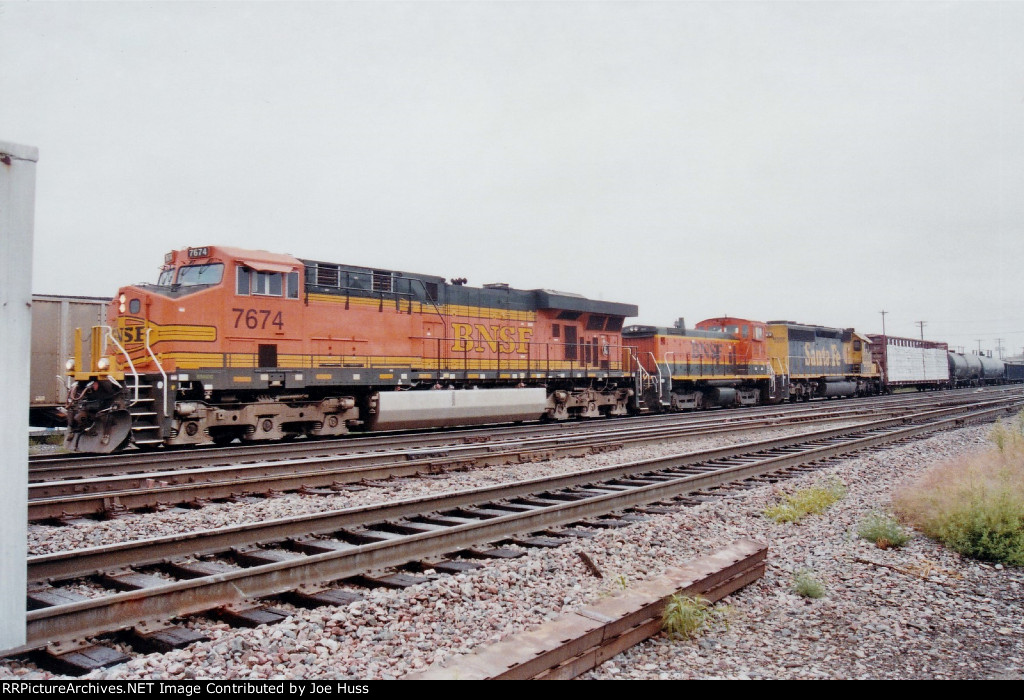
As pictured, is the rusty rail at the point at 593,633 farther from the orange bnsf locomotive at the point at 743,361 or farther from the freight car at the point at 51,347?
the orange bnsf locomotive at the point at 743,361

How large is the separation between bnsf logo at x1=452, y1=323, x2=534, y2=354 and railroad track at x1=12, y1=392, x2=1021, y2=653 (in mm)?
8137

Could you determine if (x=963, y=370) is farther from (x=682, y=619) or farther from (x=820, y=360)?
(x=682, y=619)

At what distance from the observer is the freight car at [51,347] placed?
574 inches

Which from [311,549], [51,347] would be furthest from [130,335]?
[311,549]

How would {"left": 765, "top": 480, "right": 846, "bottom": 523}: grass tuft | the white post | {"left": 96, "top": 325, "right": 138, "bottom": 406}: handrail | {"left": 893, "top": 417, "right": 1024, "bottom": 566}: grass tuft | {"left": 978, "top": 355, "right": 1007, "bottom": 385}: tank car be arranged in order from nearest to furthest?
the white post → {"left": 893, "top": 417, "right": 1024, "bottom": 566}: grass tuft → {"left": 765, "top": 480, "right": 846, "bottom": 523}: grass tuft → {"left": 96, "top": 325, "right": 138, "bottom": 406}: handrail → {"left": 978, "top": 355, "right": 1007, "bottom": 385}: tank car

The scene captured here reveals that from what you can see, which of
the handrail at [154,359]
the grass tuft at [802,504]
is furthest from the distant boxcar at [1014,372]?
the handrail at [154,359]

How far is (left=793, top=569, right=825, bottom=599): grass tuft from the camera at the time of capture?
4.60 m

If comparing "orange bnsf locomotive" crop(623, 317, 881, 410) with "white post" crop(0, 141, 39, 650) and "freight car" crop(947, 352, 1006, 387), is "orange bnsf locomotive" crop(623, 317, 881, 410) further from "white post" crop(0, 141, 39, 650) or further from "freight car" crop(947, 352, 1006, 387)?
"white post" crop(0, 141, 39, 650)

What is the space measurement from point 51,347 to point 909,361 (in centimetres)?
4361

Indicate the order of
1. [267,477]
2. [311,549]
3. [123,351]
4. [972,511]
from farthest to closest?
1. [123,351]
2. [267,477]
3. [972,511]
4. [311,549]

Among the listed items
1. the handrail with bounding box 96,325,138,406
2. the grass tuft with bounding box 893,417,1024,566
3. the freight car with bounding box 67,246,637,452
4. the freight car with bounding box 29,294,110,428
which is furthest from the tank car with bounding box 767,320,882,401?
the freight car with bounding box 29,294,110,428

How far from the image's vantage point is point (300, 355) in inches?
498

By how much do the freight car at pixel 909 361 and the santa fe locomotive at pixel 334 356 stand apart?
21478 millimetres
